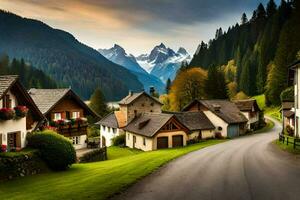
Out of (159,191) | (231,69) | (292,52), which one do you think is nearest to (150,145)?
(159,191)

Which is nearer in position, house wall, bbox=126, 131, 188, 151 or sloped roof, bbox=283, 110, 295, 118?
→ sloped roof, bbox=283, 110, 295, 118

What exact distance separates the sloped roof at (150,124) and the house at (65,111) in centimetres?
1167

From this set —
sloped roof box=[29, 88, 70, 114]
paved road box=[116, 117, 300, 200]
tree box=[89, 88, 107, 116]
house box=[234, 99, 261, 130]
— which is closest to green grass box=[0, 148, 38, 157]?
paved road box=[116, 117, 300, 200]

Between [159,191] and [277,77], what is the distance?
92.9m

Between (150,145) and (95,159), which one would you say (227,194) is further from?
(150,145)

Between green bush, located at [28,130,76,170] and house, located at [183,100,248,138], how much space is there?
4163cm

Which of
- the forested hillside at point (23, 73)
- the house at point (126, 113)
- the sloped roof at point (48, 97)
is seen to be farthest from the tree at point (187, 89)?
the forested hillside at point (23, 73)

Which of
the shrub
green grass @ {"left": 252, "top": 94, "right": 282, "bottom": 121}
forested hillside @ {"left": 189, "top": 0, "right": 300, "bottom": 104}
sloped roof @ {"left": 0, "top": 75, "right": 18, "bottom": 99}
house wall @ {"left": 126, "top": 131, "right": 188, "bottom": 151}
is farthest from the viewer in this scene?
forested hillside @ {"left": 189, "top": 0, "right": 300, "bottom": 104}

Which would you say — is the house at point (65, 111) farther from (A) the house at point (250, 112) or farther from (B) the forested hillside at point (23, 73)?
(B) the forested hillside at point (23, 73)

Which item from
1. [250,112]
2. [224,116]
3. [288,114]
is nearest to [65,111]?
[224,116]

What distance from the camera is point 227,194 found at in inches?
757

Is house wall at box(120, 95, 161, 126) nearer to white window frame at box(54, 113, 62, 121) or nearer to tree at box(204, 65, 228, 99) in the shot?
white window frame at box(54, 113, 62, 121)

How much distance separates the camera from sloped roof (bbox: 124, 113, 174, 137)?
192 feet

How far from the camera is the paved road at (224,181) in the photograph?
1921cm
